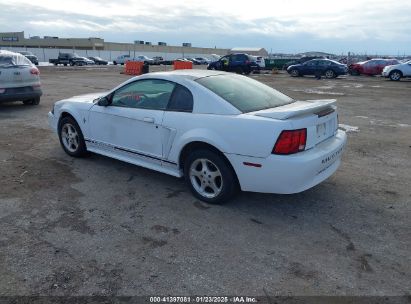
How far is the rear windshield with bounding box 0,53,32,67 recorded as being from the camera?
1005 centimetres

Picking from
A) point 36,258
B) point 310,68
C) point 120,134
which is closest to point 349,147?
point 120,134

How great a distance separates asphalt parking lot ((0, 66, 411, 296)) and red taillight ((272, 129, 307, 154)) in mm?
778

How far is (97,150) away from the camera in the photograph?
18.0 ft

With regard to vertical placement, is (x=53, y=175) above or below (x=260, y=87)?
below

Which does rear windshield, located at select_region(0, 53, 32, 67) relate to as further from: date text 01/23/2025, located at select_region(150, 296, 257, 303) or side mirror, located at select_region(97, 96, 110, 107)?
date text 01/23/2025, located at select_region(150, 296, 257, 303)

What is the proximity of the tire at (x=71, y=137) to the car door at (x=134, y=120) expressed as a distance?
46 cm

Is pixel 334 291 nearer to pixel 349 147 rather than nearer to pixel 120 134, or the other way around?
pixel 120 134

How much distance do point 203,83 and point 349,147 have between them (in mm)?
3631

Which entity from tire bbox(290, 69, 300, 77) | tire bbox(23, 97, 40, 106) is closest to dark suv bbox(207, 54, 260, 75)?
tire bbox(290, 69, 300, 77)

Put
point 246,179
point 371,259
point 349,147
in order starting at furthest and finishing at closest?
point 349,147 → point 246,179 → point 371,259

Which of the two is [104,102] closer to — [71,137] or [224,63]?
[71,137]

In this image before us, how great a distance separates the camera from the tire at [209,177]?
4.05 m

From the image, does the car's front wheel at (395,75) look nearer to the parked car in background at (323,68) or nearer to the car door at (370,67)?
the parked car in background at (323,68)

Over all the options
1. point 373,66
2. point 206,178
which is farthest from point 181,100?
point 373,66
